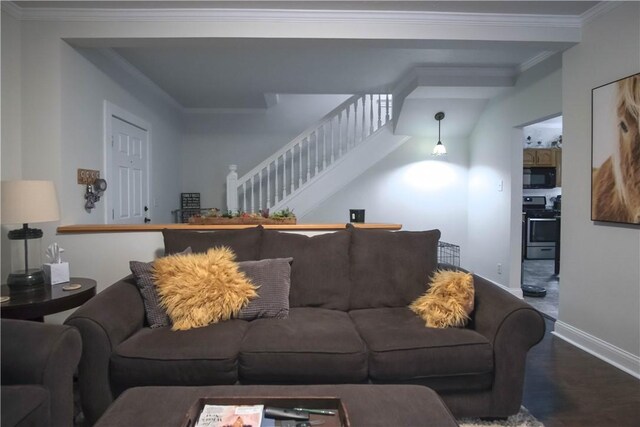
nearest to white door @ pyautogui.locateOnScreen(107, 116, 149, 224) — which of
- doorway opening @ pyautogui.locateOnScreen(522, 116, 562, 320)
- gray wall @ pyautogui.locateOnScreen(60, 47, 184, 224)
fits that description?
gray wall @ pyautogui.locateOnScreen(60, 47, 184, 224)

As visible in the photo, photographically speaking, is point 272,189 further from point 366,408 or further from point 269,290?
point 366,408

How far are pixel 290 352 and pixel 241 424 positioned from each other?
0.66 meters

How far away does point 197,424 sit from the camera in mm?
1134

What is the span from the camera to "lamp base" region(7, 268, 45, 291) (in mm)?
2180

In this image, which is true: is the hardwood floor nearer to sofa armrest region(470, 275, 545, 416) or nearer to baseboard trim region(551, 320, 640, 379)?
baseboard trim region(551, 320, 640, 379)

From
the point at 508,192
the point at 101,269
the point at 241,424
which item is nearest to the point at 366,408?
the point at 241,424

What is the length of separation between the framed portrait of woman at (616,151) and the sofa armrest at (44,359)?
3278mm

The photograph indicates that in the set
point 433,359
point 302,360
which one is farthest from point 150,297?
point 433,359

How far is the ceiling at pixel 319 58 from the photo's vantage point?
8.71 feet

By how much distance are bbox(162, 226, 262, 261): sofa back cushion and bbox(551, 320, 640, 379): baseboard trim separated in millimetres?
2594

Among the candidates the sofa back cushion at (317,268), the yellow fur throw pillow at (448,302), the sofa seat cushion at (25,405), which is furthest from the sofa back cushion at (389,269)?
the sofa seat cushion at (25,405)

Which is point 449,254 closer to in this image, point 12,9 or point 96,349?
point 96,349

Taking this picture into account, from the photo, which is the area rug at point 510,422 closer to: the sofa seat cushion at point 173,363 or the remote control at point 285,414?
the remote control at point 285,414

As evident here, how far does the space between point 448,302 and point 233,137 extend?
15.5 ft
